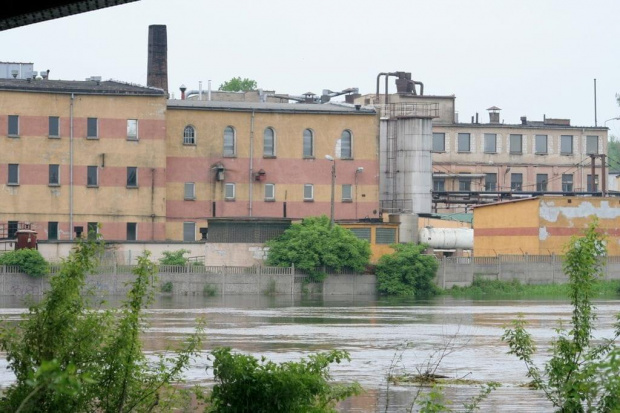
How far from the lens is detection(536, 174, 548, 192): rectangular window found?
105006mm

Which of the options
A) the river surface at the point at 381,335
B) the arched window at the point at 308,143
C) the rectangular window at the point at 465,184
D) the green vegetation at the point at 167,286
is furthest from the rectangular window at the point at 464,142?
the green vegetation at the point at 167,286

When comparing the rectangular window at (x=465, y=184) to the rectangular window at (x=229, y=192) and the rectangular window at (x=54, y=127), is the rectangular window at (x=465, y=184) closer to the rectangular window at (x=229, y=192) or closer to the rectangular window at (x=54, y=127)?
the rectangular window at (x=229, y=192)

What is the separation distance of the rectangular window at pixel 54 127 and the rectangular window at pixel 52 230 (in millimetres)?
5048

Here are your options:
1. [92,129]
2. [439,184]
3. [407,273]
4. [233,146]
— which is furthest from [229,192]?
[439,184]

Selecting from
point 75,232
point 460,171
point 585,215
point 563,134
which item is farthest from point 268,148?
point 563,134

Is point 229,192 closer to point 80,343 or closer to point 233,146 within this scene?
point 233,146

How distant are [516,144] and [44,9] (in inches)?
3636

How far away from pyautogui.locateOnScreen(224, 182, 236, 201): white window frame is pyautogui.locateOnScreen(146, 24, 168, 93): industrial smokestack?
780 cm

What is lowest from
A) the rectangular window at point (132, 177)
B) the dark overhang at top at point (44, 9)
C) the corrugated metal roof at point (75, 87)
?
the dark overhang at top at point (44, 9)

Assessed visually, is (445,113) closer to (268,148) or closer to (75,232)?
(268,148)

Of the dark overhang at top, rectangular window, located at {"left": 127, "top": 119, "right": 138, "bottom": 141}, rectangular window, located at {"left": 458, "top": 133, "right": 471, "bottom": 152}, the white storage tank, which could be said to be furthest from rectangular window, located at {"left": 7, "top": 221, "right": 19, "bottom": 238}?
the dark overhang at top

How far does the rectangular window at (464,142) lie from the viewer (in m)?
105

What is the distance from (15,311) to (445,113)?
67.4 m

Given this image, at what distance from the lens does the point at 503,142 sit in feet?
346
